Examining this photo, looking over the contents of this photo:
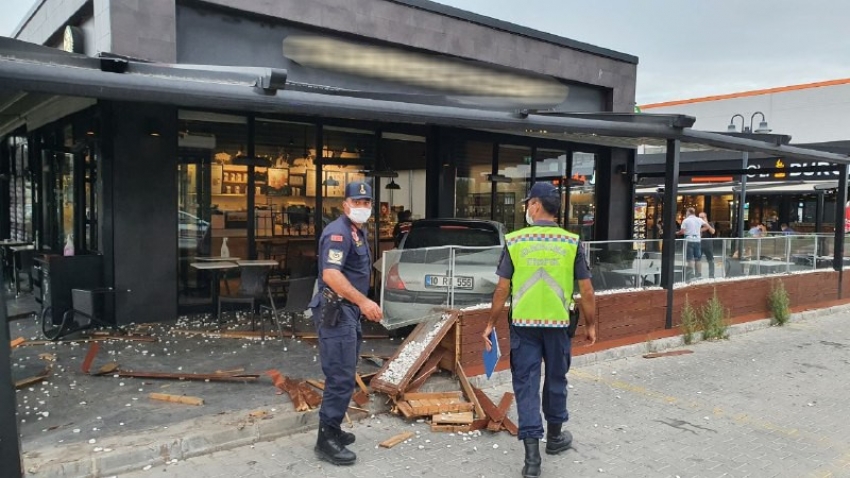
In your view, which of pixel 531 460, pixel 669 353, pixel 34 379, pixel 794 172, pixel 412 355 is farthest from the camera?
pixel 794 172

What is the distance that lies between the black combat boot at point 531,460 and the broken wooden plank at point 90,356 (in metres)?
4.36

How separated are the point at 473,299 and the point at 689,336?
11.9ft

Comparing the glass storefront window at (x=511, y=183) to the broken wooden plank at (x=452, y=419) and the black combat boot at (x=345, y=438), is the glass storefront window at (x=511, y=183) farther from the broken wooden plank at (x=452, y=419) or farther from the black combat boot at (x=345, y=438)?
the black combat boot at (x=345, y=438)

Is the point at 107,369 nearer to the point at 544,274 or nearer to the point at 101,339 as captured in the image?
the point at 101,339

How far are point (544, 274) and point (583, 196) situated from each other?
11041 millimetres

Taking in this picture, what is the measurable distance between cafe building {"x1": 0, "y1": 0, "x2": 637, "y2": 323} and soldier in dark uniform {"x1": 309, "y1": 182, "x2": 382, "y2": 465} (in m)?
1.83

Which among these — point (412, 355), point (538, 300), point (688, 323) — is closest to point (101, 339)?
point (412, 355)

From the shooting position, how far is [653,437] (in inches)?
200

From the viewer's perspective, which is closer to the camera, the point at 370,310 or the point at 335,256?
the point at 370,310

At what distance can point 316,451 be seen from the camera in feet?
14.8

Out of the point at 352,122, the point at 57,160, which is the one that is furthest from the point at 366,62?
the point at 57,160

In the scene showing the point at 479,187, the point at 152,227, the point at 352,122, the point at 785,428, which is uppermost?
the point at 352,122

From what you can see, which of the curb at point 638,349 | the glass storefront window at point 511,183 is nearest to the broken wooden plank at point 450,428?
the curb at point 638,349

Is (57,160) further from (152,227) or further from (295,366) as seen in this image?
(295,366)
